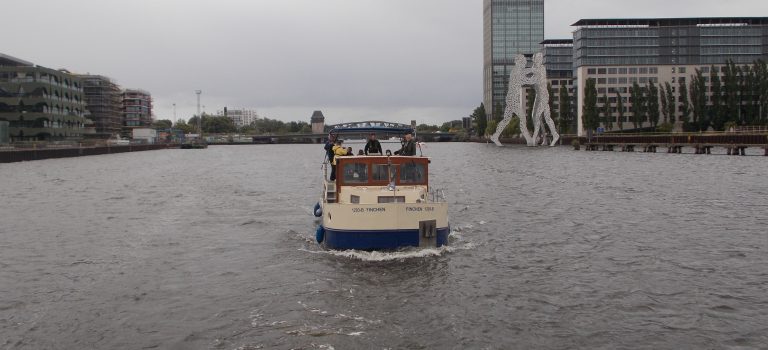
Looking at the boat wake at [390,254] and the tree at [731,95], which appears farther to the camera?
the tree at [731,95]

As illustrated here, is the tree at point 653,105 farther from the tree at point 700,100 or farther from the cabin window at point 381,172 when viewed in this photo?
the cabin window at point 381,172

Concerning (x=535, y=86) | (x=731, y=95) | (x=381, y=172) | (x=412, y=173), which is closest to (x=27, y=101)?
(x=535, y=86)

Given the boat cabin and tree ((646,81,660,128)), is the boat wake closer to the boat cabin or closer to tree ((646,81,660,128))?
the boat cabin

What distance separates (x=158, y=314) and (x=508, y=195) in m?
31.0

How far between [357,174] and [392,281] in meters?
5.74

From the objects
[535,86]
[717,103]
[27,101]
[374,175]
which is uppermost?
[535,86]

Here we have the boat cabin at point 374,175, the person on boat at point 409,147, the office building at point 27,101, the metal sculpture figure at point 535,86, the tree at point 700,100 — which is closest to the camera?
the boat cabin at point 374,175

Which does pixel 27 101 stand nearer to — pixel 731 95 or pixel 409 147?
pixel 409 147

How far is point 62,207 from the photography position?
1511 inches

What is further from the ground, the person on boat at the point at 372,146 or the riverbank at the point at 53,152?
the person on boat at the point at 372,146

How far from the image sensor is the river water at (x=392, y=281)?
1427cm

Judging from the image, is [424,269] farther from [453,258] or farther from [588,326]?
[588,326]

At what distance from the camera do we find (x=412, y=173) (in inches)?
931

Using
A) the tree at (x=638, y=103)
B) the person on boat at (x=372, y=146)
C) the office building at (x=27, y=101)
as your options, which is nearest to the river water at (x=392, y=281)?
the person on boat at (x=372, y=146)
